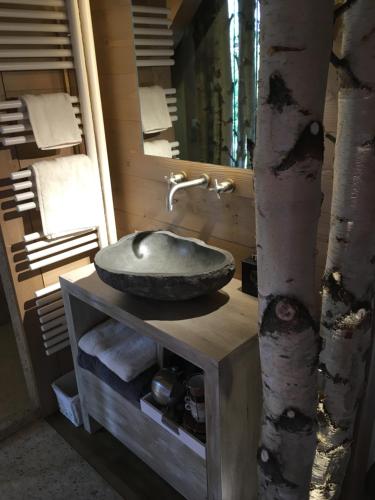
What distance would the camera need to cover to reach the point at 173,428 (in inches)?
53.2

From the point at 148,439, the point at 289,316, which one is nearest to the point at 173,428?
the point at 148,439

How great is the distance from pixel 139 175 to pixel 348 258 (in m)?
1.02

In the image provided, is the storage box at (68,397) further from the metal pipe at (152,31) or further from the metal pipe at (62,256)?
the metal pipe at (152,31)

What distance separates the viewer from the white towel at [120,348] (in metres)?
1.50

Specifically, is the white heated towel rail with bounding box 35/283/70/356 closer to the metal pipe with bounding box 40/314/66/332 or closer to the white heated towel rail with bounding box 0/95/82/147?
the metal pipe with bounding box 40/314/66/332

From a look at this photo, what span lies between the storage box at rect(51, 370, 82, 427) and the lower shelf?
0.32 feet

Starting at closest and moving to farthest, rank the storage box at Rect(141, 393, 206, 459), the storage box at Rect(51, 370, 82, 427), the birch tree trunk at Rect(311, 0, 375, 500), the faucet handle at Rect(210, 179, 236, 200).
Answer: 1. the birch tree trunk at Rect(311, 0, 375, 500)
2. the storage box at Rect(141, 393, 206, 459)
3. the faucet handle at Rect(210, 179, 236, 200)
4. the storage box at Rect(51, 370, 82, 427)

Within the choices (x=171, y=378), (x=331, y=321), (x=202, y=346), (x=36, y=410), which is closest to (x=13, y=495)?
(x=36, y=410)

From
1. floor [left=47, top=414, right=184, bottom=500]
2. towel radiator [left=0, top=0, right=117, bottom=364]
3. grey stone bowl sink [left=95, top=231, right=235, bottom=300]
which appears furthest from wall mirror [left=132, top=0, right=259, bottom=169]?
floor [left=47, top=414, right=184, bottom=500]

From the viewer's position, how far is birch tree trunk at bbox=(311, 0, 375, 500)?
86cm

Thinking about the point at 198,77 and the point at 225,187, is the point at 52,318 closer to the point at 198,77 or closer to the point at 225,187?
the point at 225,187

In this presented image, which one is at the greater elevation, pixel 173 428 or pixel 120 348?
pixel 120 348

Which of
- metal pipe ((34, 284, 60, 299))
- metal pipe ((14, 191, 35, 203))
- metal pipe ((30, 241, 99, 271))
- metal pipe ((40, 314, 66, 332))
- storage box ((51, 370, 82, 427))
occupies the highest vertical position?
metal pipe ((14, 191, 35, 203))

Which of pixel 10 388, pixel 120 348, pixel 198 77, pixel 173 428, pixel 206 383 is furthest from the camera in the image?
pixel 10 388
